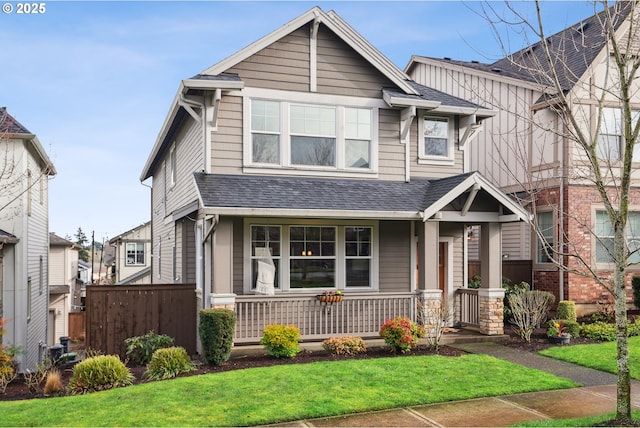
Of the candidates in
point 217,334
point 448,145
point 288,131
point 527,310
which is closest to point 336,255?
point 288,131

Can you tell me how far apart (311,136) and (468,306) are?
20.0 ft

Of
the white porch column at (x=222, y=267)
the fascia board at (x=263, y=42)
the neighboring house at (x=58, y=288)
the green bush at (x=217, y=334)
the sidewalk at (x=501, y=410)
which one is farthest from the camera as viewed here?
the neighboring house at (x=58, y=288)

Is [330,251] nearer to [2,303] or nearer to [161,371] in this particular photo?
[161,371]

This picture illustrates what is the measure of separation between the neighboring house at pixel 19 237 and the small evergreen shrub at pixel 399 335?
31.2ft

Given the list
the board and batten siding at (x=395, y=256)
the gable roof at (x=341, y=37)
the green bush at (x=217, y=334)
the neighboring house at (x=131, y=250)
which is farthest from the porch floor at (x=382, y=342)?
the neighboring house at (x=131, y=250)

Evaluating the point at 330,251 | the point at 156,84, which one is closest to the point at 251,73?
the point at 330,251

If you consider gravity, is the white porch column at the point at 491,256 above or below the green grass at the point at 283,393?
above

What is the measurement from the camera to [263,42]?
12.9 m

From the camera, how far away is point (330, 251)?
1366 centimetres

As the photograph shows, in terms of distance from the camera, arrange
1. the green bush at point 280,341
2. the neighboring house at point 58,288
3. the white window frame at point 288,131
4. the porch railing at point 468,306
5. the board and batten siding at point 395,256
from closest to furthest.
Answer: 1. the green bush at point 280,341
2. the white window frame at point 288,131
3. the board and batten siding at point 395,256
4. the porch railing at point 468,306
5. the neighboring house at point 58,288

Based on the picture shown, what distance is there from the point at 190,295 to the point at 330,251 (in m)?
3.53

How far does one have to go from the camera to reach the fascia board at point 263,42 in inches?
497

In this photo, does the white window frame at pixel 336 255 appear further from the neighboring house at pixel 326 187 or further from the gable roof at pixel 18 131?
the gable roof at pixel 18 131

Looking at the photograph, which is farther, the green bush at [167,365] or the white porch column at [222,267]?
the white porch column at [222,267]
